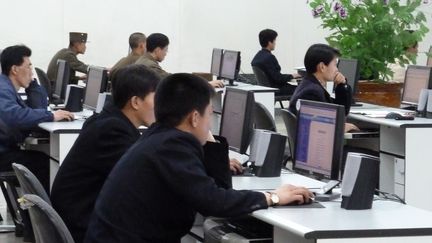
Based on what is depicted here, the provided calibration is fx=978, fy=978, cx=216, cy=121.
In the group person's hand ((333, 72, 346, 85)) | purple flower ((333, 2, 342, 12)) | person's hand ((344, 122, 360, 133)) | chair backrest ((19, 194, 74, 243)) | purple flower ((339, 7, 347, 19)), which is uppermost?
purple flower ((333, 2, 342, 12))

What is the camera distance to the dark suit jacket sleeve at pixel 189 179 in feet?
10.4

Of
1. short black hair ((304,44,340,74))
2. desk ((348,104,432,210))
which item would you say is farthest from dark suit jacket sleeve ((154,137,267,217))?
desk ((348,104,432,210))

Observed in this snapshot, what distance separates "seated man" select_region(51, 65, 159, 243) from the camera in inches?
155

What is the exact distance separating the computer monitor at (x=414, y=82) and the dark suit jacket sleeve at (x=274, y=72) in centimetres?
357

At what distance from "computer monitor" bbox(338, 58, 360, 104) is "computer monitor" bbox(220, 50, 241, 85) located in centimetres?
272

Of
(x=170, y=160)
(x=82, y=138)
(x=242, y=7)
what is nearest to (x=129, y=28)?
(x=242, y=7)

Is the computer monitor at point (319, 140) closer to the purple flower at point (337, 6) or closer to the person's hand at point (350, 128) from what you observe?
the person's hand at point (350, 128)

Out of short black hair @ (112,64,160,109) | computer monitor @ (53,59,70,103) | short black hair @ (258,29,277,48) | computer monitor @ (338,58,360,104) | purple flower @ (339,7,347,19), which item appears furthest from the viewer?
short black hair @ (258,29,277,48)

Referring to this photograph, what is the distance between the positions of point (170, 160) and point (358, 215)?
733mm

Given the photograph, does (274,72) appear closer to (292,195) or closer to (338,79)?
(338,79)

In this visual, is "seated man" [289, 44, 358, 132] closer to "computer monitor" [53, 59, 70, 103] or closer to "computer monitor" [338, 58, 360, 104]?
"computer monitor" [338, 58, 360, 104]

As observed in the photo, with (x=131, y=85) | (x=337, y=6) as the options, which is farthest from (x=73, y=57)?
(x=131, y=85)

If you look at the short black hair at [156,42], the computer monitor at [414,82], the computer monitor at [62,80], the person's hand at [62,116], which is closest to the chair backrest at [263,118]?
the person's hand at [62,116]

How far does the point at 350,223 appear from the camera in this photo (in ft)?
10.7
